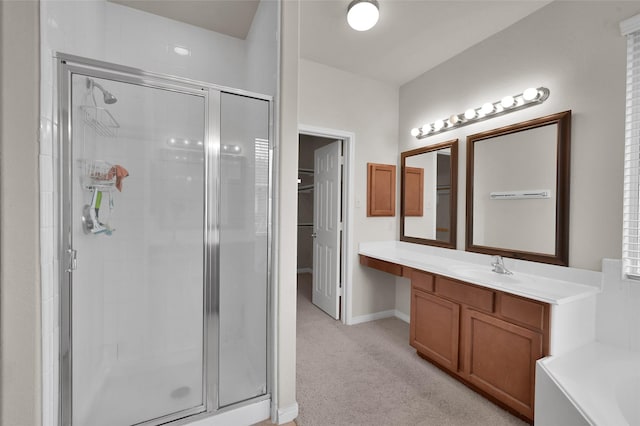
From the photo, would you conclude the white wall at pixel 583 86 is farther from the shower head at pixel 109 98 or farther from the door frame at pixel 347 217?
the shower head at pixel 109 98

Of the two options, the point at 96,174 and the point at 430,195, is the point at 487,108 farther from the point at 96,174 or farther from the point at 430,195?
the point at 96,174

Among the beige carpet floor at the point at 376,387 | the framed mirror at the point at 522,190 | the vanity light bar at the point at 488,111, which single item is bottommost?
the beige carpet floor at the point at 376,387

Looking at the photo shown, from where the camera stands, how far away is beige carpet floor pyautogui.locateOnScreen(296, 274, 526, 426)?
174 cm

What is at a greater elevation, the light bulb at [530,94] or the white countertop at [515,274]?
the light bulb at [530,94]

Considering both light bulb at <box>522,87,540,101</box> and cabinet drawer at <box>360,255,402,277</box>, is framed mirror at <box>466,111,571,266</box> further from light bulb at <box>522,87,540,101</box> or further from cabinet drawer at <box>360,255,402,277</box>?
cabinet drawer at <box>360,255,402,277</box>

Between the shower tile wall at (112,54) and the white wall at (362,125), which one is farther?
the white wall at (362,125)

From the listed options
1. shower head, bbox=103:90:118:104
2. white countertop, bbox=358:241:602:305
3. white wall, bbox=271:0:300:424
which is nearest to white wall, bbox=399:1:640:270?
white countertop, bbox=358:241:602:305

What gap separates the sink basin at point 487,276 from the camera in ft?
6.71

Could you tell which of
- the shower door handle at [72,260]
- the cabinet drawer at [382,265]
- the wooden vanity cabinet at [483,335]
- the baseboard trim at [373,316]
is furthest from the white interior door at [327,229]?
the shower door handle at [72,260]

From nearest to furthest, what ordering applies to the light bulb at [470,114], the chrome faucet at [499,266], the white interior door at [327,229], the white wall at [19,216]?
the white wall at [19,216] < the chrome faucet at [499,266] < the light bulb at [470,114] < the white interior door at [327,229]

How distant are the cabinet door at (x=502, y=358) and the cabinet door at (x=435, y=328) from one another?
10cm

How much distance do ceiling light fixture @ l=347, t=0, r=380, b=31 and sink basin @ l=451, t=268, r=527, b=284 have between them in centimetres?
197

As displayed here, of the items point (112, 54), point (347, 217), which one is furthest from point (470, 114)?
point (112, 54)

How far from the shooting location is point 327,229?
11.5 feet
